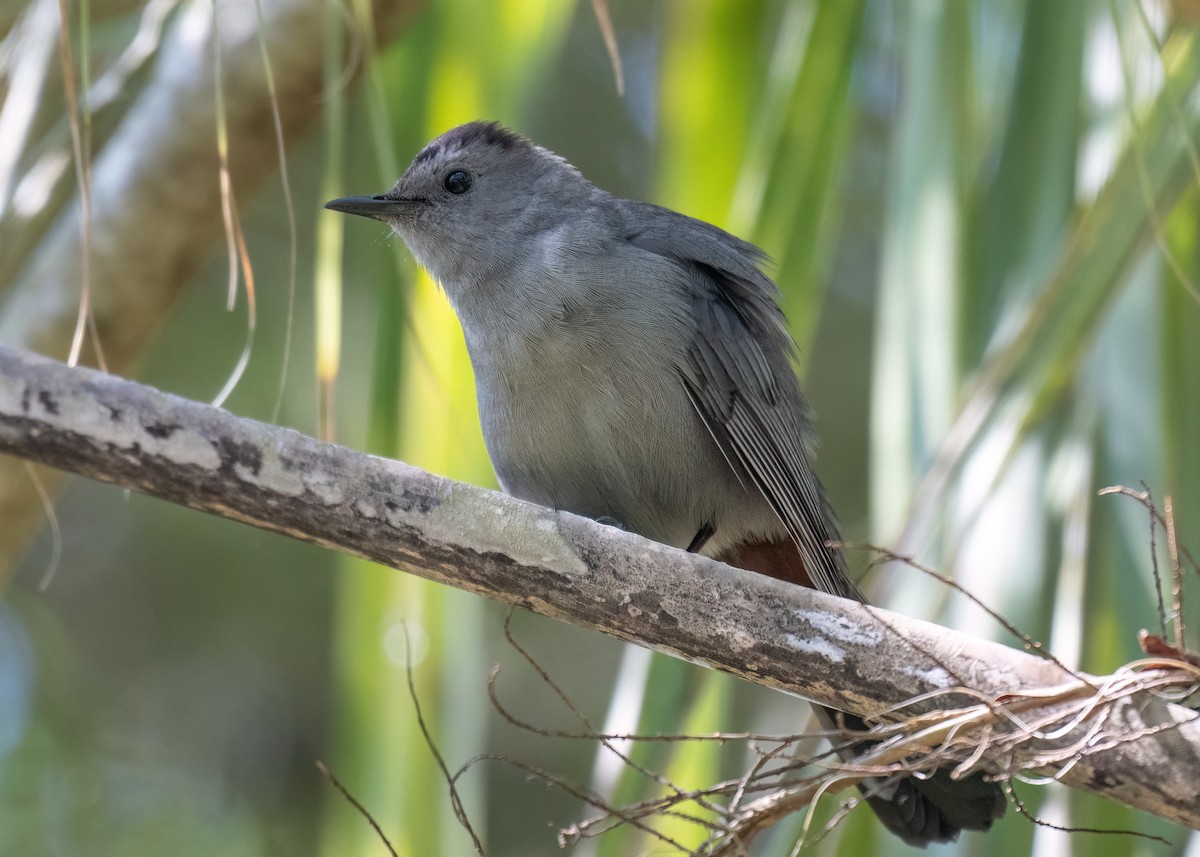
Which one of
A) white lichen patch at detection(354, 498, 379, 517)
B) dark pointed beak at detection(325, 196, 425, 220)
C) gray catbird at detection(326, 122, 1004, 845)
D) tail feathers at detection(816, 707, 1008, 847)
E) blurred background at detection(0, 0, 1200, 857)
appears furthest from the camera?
dark pointed beak at detection(325, 196, 425, 220)

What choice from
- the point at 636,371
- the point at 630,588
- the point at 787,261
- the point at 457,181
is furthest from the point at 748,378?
the point at 630,588

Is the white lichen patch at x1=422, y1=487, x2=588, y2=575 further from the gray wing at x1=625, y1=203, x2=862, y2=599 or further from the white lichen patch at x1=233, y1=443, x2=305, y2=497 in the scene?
the gray wing at x1=625, y1=203, x2=862, y2=599

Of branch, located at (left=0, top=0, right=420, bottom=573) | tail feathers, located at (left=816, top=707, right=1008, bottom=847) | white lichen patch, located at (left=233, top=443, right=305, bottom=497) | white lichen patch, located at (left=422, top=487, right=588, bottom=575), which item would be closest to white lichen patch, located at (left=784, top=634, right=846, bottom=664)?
white lichen patch, located at (left=422, top=487, right=588, bottom=575)

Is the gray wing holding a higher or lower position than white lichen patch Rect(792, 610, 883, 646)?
higher

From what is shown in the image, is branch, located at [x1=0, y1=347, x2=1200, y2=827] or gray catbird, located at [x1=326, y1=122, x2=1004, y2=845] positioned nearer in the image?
branch, located at [x1=0, y1=347, x2=1200, y2=827]

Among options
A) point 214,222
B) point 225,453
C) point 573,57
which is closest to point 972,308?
point 225,453

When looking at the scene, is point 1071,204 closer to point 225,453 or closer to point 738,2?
point 738,2

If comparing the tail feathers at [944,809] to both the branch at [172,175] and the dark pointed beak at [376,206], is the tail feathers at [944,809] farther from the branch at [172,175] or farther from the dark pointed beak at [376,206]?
the branch at [172,175]

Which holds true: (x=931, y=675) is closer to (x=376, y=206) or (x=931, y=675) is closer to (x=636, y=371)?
A: (x=636, y=371)
